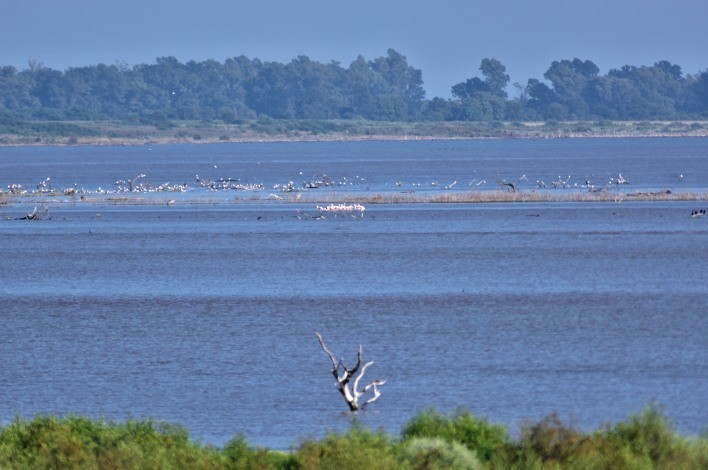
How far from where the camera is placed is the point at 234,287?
50000 millimetres

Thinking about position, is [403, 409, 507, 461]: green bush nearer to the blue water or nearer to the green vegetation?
the green vegetation

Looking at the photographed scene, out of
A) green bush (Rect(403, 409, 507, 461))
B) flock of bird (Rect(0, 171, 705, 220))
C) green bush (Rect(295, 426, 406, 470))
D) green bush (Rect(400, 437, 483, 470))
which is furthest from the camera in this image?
flock of bird (Rect(0, 171, 705, 220))

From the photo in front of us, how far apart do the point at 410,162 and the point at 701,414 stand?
123 metres

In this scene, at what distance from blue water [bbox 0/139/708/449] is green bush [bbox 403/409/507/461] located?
2.79m

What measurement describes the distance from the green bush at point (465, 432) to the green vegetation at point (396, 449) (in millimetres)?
20

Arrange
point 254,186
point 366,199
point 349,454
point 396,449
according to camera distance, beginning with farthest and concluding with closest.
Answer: point 254,186, point 366,199, point 396,449, point 349,454

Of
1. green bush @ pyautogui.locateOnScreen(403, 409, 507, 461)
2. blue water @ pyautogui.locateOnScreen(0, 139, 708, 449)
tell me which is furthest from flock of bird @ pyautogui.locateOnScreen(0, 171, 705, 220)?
green bush @ pyautogui.locateOnScreen(403, 409, 507, 461)

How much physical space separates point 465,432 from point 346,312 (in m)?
22.0

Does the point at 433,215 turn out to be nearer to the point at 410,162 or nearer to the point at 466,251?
the point at 466,251

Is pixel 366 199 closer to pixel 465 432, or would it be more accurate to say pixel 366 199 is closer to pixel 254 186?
pixel 254 186

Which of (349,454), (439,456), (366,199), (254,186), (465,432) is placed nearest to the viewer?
(349,454)

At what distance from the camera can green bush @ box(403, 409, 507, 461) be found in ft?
66.8

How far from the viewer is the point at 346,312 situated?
42812 millimetres

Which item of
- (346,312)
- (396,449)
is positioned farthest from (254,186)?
(396,449)
